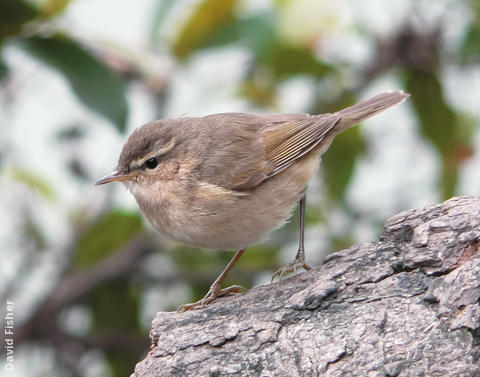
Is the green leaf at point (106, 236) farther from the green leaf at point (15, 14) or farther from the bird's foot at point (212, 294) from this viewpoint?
the green leaf at point (15, 14)

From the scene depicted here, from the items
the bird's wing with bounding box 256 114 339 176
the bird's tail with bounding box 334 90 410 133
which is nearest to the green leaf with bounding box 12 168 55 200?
the bird's wing with bounding box 256 114 339 176

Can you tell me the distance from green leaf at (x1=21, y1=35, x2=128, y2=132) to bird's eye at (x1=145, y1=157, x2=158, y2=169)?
26 centimetres

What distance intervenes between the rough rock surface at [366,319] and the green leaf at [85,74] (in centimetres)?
140

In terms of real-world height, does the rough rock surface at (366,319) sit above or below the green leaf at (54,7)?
below

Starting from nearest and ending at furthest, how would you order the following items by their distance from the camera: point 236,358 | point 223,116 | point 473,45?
1. point 236,358
2. point 223,116
3. point 473,45

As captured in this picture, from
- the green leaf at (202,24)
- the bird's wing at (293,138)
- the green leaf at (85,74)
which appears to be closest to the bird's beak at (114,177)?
the green leaf at (85,74)

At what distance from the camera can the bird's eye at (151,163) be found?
4.33 meters

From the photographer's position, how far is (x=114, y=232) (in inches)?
211

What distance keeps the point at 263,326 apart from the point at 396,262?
0.60 m

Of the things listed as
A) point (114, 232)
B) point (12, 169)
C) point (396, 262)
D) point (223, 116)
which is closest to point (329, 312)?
point (396, 262)

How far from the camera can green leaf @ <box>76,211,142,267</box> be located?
5305mm

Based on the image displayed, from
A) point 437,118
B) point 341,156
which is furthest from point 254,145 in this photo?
point 437,118

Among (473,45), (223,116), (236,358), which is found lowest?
(236,358)

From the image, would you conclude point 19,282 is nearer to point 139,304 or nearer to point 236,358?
point 139,304
